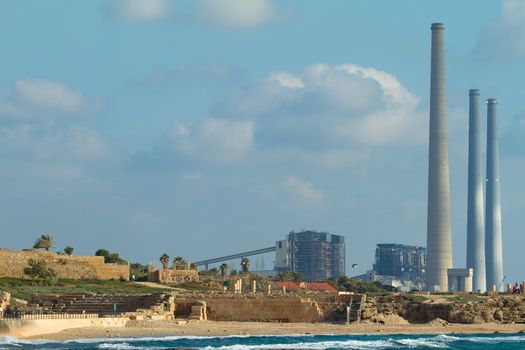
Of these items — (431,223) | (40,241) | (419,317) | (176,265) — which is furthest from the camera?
(431,223)

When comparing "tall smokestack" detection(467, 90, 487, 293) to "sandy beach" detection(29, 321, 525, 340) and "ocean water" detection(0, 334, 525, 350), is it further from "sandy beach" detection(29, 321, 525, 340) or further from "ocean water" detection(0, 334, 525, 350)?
"ocean water" detection(0, 334, 525, 350)

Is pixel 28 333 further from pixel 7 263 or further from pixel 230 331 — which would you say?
pixel 7 263

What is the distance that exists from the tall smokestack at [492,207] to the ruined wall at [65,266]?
92.4 m

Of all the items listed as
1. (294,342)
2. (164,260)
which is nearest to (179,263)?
(164,260)

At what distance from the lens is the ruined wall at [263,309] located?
89062 millimetres

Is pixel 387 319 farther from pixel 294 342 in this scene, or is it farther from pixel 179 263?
pixel 179 263

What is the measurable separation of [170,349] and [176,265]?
64.8 metres

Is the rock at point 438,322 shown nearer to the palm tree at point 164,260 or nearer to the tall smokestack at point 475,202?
the palm tree at point 164,260

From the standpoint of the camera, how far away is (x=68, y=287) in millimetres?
102188

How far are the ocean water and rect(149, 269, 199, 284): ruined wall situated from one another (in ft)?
117

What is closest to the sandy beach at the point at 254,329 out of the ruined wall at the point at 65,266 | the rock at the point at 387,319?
the rock at the point at 387,319

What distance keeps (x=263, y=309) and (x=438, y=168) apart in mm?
71348

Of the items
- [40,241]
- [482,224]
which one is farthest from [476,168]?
[40,241]

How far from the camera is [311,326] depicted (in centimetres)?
8575
